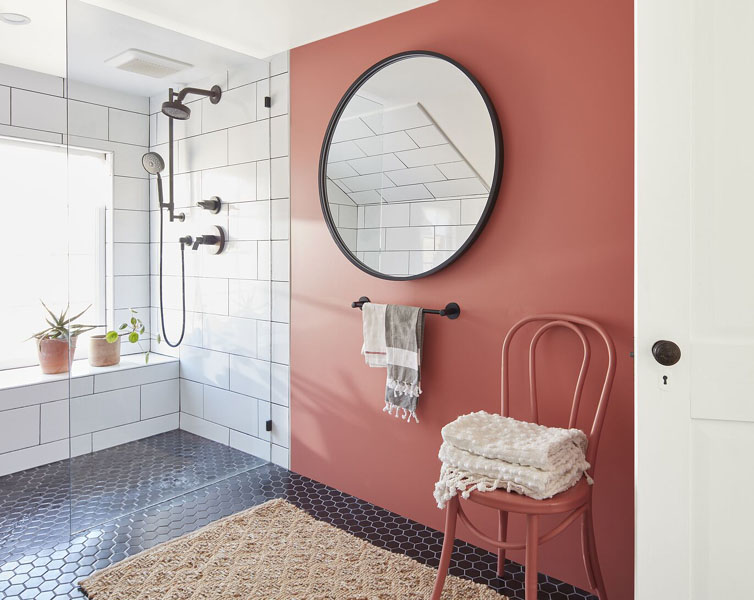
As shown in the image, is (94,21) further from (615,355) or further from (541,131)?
(615,355)

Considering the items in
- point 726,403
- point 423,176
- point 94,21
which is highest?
point 94,21

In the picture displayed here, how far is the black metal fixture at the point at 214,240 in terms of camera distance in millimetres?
2615

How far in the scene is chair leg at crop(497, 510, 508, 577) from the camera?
1.91 metres

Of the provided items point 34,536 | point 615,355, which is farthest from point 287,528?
point 615,355

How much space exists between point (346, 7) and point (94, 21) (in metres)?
0.99

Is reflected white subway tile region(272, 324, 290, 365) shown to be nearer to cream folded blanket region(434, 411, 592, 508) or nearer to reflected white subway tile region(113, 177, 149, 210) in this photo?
reflected white subway tile region(113, 177, 149, 210)

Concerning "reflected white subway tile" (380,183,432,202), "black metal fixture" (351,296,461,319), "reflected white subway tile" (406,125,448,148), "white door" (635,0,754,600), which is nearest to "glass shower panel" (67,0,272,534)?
"reflected white subway tile" (380,183,432,202)

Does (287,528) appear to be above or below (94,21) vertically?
below

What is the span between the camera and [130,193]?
7.73ft

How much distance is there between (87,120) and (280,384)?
145cm

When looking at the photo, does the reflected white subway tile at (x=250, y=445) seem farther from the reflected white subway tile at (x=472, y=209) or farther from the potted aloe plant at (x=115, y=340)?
the reflected white subway tile at (x=472, y=209)

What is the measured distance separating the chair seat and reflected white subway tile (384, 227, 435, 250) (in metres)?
1.00

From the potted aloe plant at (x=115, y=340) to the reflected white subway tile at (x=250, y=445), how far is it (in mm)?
674

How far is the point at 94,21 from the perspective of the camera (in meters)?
2.29
